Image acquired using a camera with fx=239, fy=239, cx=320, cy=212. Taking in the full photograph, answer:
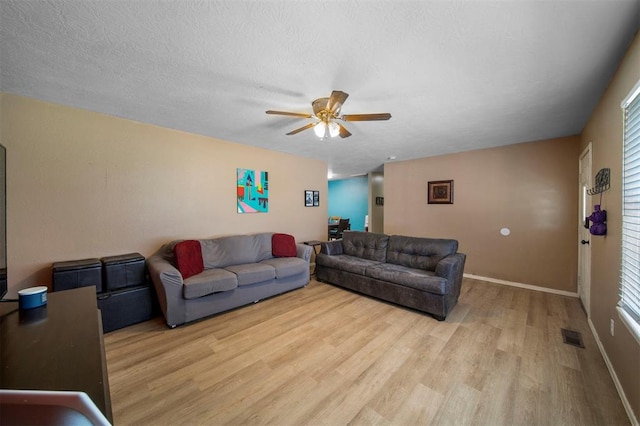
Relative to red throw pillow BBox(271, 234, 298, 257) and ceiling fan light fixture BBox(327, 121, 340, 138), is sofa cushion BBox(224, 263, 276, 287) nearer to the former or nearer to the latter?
Answer: red throw pillow BBox(271, 234, 298, 257)

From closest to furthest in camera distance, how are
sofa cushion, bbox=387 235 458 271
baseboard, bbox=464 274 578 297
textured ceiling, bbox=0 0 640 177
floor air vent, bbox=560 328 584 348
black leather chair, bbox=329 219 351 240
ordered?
textured ceiling, bbox=0 0 640 177 < floor air vent, bbox=560 328 584 348 < sofa cushion, bbox=387 235 458 271 < baseboard, bbox=464 274 578 297 < black leather chair, bbox=329 219 351 240

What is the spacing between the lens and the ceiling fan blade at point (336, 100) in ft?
6.45

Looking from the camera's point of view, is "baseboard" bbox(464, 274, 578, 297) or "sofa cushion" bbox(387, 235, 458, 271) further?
"baseboard" bbox(464, 274, 578, 297)

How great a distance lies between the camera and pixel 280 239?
409 cm

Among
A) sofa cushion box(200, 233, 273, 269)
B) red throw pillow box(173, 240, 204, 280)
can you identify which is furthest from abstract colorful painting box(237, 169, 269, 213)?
red throw pillow box(173, 240, 204, 280)

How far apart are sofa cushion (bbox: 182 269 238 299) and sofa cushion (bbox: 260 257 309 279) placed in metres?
0.66

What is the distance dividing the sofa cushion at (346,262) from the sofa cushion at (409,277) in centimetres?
14

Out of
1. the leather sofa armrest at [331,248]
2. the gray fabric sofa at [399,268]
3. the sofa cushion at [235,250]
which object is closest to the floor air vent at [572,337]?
the gray fabric sofa at [399,268]

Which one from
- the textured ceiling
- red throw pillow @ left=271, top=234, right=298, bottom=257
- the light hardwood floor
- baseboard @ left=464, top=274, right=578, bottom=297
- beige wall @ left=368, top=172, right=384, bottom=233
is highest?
the textured ceiling

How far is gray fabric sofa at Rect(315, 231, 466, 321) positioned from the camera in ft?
9.33

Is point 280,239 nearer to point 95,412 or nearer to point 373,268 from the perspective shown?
point 373,268

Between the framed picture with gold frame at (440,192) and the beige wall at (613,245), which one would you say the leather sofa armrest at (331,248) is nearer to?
the framed picture with gold frame at (440,192)

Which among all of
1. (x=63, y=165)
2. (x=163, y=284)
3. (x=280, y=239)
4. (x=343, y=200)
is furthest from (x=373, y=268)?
(x=343, y=200)

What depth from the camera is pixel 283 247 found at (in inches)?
159
